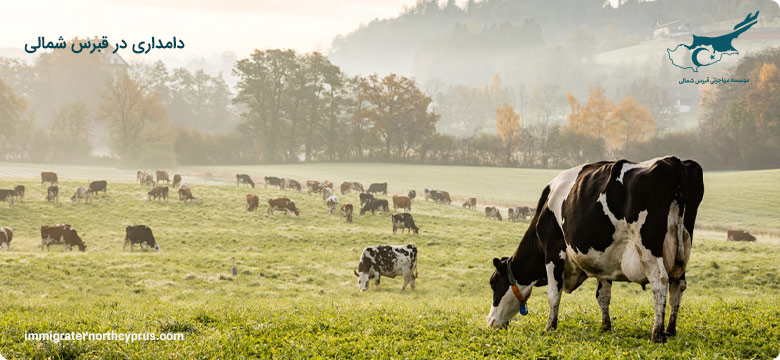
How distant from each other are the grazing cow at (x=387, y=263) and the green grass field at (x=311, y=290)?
0.63 metres

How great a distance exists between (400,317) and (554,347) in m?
2.90

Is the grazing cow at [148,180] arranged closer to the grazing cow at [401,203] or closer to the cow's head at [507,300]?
the grazing cow at [401,203]

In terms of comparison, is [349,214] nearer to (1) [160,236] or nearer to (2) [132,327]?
(1) [160,236]

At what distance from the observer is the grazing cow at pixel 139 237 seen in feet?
80.3

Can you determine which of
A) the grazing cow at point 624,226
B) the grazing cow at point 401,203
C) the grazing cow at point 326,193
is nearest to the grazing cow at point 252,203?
the grazing cow at point 326,193

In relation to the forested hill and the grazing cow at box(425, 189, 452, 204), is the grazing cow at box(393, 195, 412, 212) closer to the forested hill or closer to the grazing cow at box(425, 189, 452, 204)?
the grazing cow at box(425, 189, 452, 204)

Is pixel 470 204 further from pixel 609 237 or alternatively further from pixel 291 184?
pixel 609 237

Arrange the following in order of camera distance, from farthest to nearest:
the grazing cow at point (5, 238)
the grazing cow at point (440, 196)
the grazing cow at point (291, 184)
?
the grazing cow at point (440, 196)
the grazing cow at point (291, 184)
the grazing cow at point (5, 238)

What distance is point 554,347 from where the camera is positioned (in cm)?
663

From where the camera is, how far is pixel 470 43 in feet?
546

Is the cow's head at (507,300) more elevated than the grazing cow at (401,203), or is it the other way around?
the cow's head at (507,300)

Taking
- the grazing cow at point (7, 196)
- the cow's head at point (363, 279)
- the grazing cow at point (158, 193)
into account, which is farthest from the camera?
the grazing cow at point (158, 193)

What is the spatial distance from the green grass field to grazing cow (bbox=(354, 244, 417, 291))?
0.63 meters

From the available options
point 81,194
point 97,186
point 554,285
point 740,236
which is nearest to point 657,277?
point 554,285
